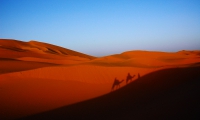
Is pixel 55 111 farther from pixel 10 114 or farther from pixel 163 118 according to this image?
pixel 163 118

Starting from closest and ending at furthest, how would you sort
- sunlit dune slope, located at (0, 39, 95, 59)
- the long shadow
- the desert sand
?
1. the long shadow
2. the desert sand
3. sunlit dune slope, located at (0, 39, 95, 59)

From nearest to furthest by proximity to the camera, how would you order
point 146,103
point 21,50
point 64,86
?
point 146,103
point 64,86
point 21,50

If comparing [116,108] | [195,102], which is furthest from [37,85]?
[195,102]

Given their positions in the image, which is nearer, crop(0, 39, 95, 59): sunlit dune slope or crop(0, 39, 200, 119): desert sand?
crop(0, 39, 200, 119): desert sand

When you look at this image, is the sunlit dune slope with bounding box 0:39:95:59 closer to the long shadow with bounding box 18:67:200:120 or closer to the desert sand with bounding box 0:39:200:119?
the desert sand with bounding box 0:39:200:119

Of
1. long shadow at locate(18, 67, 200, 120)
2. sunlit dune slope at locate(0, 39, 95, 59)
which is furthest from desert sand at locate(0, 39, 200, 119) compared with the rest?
sunlit dune slope at locate(0, 39, 95, 59)

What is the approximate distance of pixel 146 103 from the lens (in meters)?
6.20

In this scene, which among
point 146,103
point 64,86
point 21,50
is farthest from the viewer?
point 21,50

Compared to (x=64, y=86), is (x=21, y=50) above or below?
above

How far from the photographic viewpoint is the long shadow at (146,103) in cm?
462

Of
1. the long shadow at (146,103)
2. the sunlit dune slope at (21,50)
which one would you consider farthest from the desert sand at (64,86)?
the sunlit dune slope at (21,50)

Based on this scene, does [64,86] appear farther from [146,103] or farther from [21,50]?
[21,50]

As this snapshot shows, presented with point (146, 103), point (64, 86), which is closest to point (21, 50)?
point (64, 86)

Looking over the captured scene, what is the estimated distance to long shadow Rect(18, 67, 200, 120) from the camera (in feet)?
15.2
